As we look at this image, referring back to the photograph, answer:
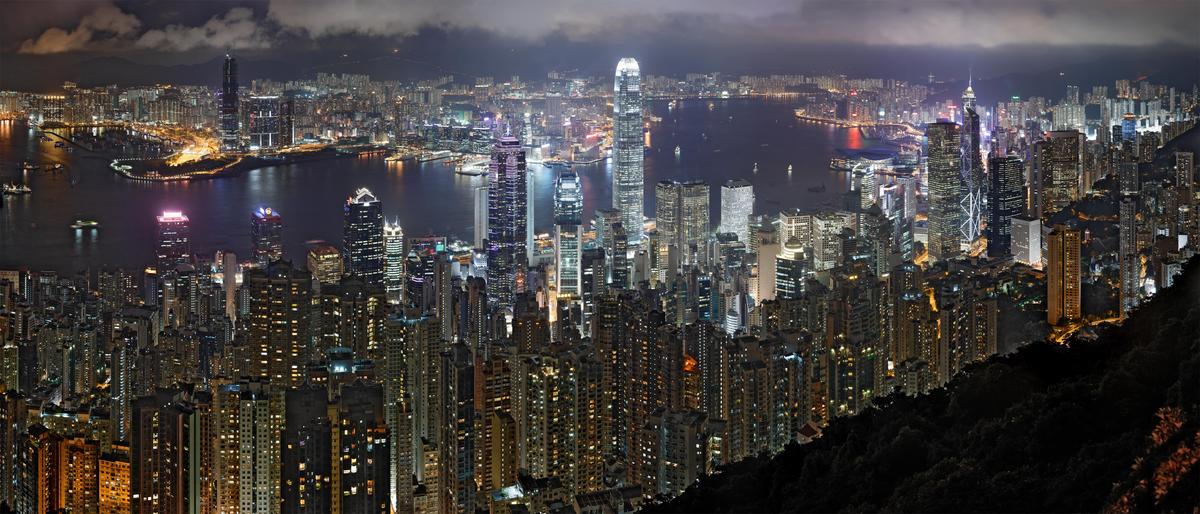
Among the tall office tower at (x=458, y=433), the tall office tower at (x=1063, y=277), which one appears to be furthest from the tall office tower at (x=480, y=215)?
the tall office tower at (x=1063, y=277)

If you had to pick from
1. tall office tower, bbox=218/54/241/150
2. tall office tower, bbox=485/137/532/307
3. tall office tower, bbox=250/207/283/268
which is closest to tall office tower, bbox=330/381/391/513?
tall office tower, bbox=250/207/283/268

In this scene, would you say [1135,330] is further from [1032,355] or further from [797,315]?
[797,315]

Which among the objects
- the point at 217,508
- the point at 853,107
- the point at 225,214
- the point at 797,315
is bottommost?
the point at 217,508

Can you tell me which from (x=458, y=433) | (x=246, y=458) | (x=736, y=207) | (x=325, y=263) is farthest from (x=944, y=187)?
(x=246, y=458)

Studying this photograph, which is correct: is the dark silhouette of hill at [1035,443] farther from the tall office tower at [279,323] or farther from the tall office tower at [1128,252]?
the tall office tower at [279,323]

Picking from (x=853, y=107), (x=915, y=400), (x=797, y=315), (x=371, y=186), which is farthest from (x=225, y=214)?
(x=915, y=400)

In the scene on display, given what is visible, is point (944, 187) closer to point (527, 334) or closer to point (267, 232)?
point (527, 334)

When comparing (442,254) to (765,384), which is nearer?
(765,384)
